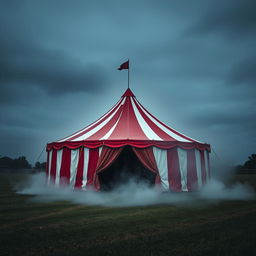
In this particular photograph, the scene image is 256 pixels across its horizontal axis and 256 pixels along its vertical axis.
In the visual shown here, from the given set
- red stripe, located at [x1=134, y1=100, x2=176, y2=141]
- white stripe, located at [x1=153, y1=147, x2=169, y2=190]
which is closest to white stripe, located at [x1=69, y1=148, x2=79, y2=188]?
white stripe, located at [x1=153, y1=147, x2=169, y2=190]

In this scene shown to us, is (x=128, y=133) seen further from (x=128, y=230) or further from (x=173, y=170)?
(x=128, y=230)

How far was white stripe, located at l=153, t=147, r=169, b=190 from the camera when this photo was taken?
27.1 feet

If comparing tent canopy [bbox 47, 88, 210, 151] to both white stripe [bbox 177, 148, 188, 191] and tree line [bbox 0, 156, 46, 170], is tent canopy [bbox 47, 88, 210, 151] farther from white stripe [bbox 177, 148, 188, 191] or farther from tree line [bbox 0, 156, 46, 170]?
tree line [bbox 0, 156, 46, 170]

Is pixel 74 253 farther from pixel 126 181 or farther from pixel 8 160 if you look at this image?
pixel 8 160

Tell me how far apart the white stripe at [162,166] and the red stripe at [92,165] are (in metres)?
1.73

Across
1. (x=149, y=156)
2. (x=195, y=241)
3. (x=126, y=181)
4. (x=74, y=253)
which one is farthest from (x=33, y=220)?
(x=126, y=181)

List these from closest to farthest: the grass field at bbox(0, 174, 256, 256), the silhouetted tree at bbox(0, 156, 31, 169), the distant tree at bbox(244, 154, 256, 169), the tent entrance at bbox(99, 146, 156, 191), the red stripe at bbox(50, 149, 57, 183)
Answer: the grass field at bbox(0, 174, 256, 256) < the red stripe at bbox(50, 149, 57, 183) < the tent entrance at bbox(99, 146, 156, 191) < the distant tree at bbox(244, 154, 256, 169) < the silhouetted tree at bbox(0, 156, 31, 169)

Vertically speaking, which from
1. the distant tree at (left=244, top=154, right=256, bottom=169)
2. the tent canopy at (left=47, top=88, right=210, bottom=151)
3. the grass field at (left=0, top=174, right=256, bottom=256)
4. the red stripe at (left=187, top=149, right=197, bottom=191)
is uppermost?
the distant tree at (left=244, top=154, right=256, bottom=169)

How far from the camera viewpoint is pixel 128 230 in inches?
153

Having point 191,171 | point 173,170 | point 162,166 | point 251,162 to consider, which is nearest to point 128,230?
point 162,166

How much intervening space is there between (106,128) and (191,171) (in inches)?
122

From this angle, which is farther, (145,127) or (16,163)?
(16,163)

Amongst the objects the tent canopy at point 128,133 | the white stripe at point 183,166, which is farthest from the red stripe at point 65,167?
the white stripe at point 183,166

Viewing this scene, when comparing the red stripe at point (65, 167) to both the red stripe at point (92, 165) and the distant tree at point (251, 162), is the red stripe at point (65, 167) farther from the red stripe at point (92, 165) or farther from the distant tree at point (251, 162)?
the distant tree at point (251, 162)
